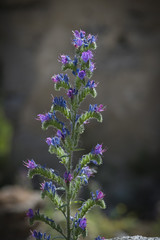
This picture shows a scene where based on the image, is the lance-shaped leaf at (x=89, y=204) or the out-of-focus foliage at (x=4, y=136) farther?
the out-of-focus foliage at (x=4, y=136)

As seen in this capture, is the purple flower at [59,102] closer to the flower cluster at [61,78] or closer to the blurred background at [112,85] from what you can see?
the flower cluster at [61,78]

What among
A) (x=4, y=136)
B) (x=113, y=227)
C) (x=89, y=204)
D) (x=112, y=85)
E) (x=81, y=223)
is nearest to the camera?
(x=81, y=223)

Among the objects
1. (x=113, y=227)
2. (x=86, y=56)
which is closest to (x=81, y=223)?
(x=86, y=56)

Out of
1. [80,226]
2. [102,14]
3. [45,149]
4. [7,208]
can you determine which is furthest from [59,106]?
[102,14]

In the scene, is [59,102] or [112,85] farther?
[112,85]

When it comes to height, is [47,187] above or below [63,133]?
below

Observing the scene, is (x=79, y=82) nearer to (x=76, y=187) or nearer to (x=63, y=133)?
(x=63, y=133)

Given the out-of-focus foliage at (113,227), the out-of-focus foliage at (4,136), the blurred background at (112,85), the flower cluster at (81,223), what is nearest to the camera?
the flower cluster at (81,223)

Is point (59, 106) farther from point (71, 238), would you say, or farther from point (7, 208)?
point (7, 208)

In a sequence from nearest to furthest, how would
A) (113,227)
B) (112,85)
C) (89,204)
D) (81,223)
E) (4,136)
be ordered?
(81,223), (89,204), (113,227), (4,136), (112,85)

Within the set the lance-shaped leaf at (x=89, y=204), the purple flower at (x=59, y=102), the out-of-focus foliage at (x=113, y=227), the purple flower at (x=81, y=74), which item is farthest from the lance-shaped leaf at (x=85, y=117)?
the out-of-focus foliage at (x=113, y=227)

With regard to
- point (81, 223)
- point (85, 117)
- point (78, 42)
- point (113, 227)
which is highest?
point (113, 227)

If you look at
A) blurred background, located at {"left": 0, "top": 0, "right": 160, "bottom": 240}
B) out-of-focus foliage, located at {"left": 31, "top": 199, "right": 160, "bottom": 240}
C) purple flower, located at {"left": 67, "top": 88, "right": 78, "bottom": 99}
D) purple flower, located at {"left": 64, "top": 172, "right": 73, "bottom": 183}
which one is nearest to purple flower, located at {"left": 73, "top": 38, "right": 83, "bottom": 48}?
purple flower, located at {"left": 67, "top": 88, "right": 78, "bottom": 99}
